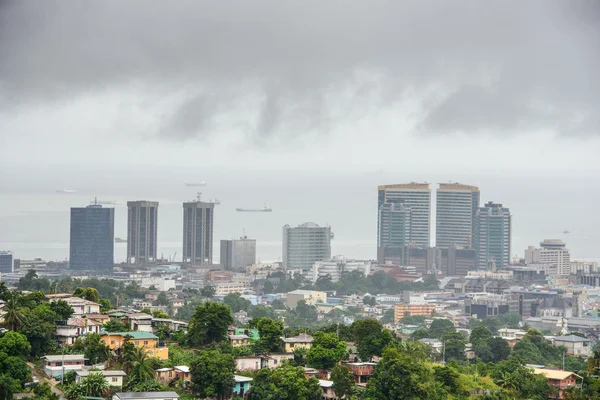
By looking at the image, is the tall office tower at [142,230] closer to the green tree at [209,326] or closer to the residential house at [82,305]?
the residential house at [82,305]

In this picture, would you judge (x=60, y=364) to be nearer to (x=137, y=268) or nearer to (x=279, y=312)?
(x=279, y=312)

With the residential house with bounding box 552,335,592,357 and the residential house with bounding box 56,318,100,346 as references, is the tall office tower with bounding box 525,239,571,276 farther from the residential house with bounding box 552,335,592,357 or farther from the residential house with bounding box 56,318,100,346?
the residential house with bounding box 56,318,100,346

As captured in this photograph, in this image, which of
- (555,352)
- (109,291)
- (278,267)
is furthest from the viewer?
(278,267)

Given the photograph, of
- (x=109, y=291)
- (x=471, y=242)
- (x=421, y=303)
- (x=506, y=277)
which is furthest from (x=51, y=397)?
(x=471, y=242)

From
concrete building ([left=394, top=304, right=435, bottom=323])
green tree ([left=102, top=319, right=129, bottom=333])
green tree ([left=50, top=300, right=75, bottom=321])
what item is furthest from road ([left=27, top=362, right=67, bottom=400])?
concrete building ([left=394, top=304, right=435, bottom=323])

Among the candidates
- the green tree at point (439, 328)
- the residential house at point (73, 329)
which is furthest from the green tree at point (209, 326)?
the green tree at point (439, 328)

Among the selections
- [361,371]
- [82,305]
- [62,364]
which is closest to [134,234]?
[82,305]
